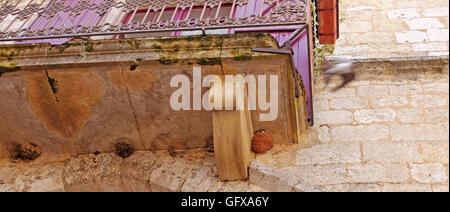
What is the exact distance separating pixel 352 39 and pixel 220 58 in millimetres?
3175

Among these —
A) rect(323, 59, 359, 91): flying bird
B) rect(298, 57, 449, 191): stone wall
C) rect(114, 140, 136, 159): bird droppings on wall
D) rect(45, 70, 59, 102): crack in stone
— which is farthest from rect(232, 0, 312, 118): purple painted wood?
rect(45, 70, 59, 102): crack in stone

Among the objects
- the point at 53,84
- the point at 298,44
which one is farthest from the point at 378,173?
the point at 53,84

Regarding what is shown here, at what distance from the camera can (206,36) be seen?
3840 mm

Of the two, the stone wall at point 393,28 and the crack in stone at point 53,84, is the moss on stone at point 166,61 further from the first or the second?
the stone wall at point 393,28

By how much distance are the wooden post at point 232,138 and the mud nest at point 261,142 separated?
14 cm

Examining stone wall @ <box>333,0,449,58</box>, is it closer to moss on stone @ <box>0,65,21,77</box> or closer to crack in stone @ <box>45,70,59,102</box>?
crack in stone @ <box>45,70,59,102</box>

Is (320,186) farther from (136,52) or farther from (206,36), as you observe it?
(136,52)

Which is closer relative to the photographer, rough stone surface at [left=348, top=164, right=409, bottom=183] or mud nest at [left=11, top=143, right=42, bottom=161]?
rough stone surface at [left=348, top=164, right=409, bottom=183]

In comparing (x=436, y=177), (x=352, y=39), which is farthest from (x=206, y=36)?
(x=352, y=39)

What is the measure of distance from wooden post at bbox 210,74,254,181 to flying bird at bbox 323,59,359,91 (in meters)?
1.59

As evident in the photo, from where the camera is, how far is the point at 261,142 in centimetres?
421

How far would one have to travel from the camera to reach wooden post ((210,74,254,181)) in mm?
3701

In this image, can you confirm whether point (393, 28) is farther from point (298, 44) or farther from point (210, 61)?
point (210, 61)

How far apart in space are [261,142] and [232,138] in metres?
0.53
